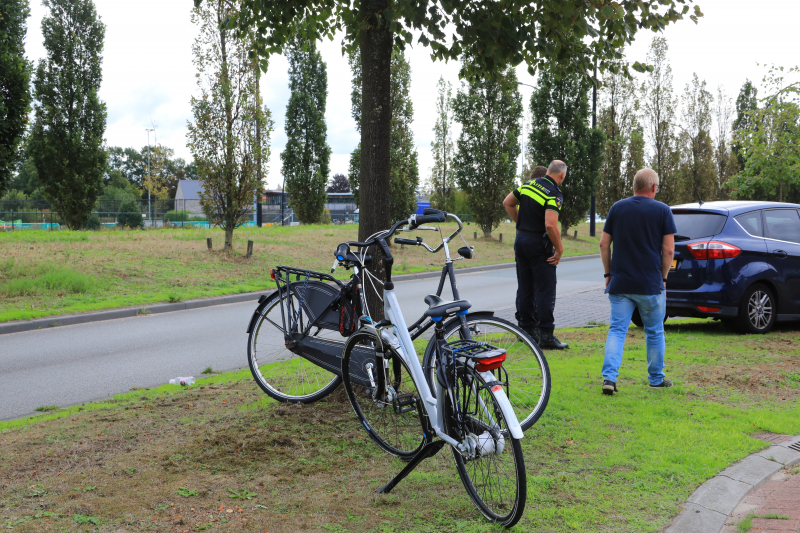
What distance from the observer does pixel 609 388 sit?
5445mm

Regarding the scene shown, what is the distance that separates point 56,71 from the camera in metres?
29.4

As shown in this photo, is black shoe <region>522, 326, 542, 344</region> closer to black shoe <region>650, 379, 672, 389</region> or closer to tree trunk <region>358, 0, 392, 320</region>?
black shoe <region>650, 379, 672, 389</region>

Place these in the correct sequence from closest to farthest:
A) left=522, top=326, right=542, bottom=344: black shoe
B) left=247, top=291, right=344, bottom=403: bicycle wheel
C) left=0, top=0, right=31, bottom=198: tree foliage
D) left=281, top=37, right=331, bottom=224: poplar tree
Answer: left=247, top=291, right=344, bottom=403: bicycle wheel
left=522, top=326, right=542, bottom=344: black shoe
left=0, top=0, right=31, bottom=198: tree foliage
left=281, top=37, right=331, bottom=224: poplar tree

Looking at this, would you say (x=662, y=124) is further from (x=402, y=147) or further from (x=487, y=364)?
(x=487, y=364)

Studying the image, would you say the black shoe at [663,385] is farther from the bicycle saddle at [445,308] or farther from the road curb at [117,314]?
the road curb at [117,314]

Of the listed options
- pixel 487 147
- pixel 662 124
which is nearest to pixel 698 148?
pixel 662 124

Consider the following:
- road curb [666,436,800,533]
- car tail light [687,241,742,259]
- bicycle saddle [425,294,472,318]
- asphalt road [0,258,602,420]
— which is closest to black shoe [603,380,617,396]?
road curb [666,436,800,533]

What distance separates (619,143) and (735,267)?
31.7m

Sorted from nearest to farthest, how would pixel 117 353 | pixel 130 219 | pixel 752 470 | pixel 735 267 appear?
pixel 752 470 → pixel 735 267 → pixel 117 353 → pixel 130 219

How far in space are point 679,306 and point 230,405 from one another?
6186 millimetres

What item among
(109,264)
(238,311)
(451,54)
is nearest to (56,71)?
(109,264)

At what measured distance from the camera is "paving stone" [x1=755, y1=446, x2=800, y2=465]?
4074 millimetres

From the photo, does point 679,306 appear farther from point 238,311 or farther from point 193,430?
point 238,311

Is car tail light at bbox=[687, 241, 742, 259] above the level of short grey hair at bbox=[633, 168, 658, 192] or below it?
below
